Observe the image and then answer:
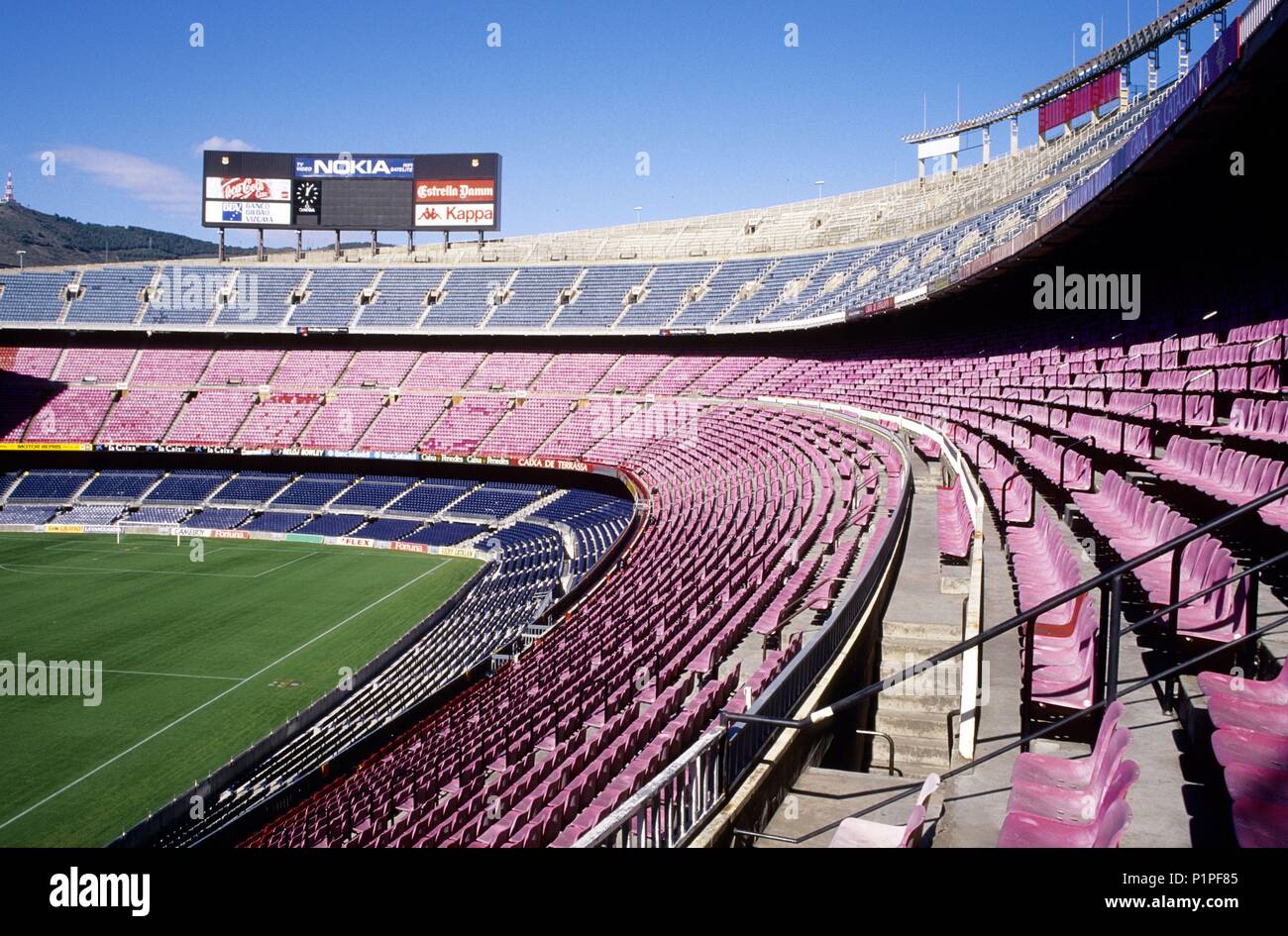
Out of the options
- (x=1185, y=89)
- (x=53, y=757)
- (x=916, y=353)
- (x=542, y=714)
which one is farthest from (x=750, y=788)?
(x=916, y=353)

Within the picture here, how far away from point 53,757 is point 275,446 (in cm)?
2858

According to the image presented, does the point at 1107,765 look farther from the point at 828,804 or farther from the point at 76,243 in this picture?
the point at 76,243

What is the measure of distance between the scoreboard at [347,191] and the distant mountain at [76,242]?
7317 centimetres

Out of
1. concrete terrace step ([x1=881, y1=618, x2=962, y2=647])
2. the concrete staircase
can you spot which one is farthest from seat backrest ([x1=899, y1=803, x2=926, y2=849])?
concrete terrace step ([x1=881, y1=618, x2=962, y2=647])

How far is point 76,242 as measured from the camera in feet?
438

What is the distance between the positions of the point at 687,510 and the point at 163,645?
1452cm

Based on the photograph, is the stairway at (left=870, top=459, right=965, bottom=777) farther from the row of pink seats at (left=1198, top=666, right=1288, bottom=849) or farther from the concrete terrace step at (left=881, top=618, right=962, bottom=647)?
the row of pink seats at (left=1198, top=666, right=1288, bottom=849)

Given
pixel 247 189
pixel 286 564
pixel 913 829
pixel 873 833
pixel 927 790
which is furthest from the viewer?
pixel 247 189

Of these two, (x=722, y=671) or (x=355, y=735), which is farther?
(x=355, y=735)

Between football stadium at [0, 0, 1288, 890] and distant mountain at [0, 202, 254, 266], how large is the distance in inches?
3117

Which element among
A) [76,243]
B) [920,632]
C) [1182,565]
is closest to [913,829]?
[1182,565]

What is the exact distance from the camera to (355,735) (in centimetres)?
1728

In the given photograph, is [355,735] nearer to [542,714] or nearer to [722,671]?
[542,714]
